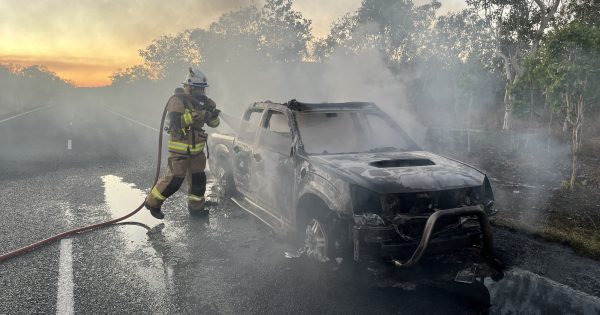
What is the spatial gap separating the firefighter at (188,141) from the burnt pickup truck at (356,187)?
0.63 metres

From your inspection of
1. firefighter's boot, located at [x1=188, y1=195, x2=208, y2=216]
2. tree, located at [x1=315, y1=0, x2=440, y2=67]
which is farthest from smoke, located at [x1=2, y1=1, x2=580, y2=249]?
firefighter's boot, located at [x1=188, y1=195, x2=208, y2=216]

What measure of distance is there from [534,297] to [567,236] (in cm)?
171

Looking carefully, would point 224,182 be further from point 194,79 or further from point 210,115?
point 194,79

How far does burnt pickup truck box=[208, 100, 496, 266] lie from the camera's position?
360cm

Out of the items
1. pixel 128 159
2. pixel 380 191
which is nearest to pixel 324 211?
pixel 380 191

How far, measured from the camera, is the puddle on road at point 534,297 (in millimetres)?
3457

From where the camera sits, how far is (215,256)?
15.2ft

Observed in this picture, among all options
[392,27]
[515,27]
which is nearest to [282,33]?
[392,27]

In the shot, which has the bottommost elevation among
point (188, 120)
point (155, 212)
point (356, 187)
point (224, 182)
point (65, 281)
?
point (65, 281)

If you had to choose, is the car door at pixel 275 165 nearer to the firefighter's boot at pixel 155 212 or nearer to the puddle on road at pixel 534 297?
the firefighter's boot at pixel 155 212

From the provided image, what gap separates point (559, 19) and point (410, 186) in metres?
24.9

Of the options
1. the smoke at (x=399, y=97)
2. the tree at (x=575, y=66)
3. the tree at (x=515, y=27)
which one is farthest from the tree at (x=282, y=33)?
the tree at (x=575, y=66)

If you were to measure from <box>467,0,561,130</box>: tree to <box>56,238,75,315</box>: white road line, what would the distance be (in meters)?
22.5

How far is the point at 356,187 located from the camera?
12.1 ft
